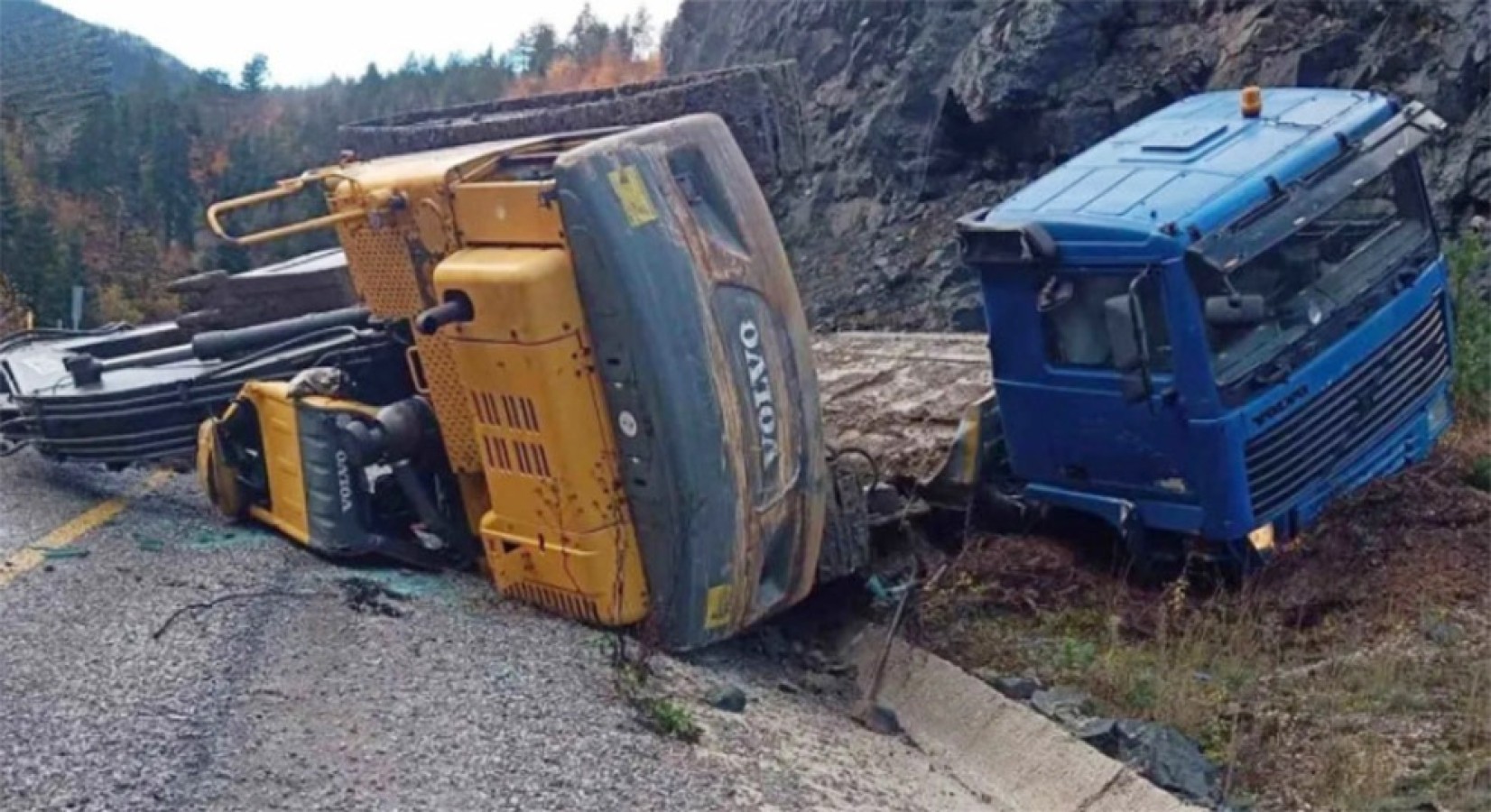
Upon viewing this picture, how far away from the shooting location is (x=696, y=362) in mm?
5633

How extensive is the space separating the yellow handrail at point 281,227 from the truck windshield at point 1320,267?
3.38m

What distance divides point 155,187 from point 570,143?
36707mm

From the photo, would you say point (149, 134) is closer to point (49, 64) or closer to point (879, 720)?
point (49, 64)

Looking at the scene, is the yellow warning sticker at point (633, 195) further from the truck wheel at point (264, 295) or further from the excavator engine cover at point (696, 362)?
the truck wheel at point (264, 295)

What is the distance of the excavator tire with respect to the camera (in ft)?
22.6

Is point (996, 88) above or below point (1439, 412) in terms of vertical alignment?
above

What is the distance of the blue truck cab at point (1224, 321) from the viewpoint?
737cm

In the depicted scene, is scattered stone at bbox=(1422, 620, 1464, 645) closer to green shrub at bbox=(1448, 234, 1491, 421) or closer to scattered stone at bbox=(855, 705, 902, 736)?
scattered stone at bbox=(855, 705, 902, 736)

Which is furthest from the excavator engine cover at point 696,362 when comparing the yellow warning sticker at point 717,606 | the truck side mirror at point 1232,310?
the truck side mirror at point 1232,310

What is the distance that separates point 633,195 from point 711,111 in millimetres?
1386

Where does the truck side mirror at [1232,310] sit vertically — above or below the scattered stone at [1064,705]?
above

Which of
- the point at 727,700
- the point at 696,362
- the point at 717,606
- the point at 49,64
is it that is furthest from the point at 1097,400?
the point at 49,64

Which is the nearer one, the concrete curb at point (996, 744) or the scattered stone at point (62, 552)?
the concrete curb at point (996, 744)

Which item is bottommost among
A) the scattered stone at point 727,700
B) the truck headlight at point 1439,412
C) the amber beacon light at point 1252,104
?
the truck headlight at point 1439,412
